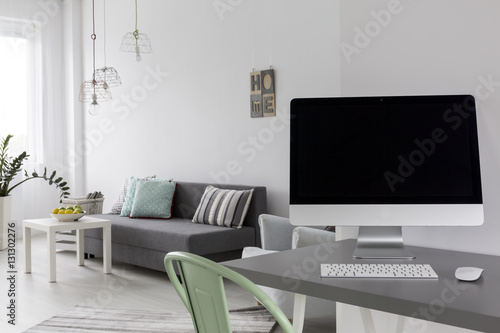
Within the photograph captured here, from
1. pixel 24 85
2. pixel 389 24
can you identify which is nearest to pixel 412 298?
pixel 389 24

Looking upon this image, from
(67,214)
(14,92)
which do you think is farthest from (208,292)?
(14,92)

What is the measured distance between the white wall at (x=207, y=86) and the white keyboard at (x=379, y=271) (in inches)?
111

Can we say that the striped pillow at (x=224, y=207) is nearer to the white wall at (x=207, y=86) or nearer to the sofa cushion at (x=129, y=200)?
the white wall at (x=207, y=86)

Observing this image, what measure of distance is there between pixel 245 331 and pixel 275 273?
175 centimetres

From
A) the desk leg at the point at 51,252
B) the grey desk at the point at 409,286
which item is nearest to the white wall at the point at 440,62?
the grey desk at the point at 409,286

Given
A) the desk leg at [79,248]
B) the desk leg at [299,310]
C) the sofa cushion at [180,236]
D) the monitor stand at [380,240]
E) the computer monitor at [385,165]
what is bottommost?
the desk leg at [79,248]

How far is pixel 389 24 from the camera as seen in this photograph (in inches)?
89.4

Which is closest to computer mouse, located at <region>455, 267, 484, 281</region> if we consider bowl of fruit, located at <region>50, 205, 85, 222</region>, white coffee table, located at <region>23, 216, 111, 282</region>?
white coffee table, located at <region>23, 216, 111, 282</region>

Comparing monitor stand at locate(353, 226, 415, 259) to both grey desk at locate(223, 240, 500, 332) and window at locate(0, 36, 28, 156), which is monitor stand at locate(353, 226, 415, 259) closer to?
grey desk at locate(223, 240, 500, 332)

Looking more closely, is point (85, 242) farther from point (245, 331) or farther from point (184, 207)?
point (245, 331)

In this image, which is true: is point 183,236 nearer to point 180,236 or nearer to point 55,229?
point 180,236

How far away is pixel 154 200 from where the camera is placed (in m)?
5.55

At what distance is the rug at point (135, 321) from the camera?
11.2ft

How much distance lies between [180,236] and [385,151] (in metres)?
2.80
